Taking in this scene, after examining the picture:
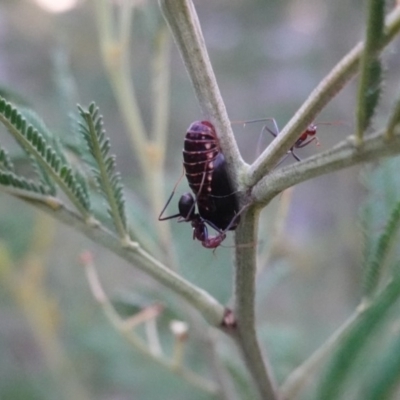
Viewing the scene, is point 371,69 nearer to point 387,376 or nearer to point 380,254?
point 380,254

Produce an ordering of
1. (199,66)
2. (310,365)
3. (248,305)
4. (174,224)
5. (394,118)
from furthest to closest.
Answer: (174,224) < (310,365) < (248,305) < (199,66) < (394,118)

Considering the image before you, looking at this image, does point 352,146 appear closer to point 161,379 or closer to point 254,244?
point 254,244

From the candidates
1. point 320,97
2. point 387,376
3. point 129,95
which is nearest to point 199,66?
point 320,97

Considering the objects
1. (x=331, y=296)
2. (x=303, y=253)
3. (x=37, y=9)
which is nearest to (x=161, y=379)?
(x=303, y=253)

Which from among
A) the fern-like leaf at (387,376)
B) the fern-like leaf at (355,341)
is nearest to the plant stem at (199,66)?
the fern-like leaf at (355,341)

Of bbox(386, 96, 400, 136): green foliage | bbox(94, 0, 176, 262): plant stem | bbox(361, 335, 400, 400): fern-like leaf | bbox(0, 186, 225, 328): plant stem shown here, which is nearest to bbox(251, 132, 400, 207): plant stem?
bbox(386, 96, 400, 136): green foliage

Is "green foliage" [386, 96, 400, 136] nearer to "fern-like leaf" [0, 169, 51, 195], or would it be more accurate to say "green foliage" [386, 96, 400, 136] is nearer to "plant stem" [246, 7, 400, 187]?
"plant stem" [246, 7, 400, 187]

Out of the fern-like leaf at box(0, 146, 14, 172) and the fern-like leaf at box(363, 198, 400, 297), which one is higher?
the fern-like leaf at box(0, 146, 14, 172)
